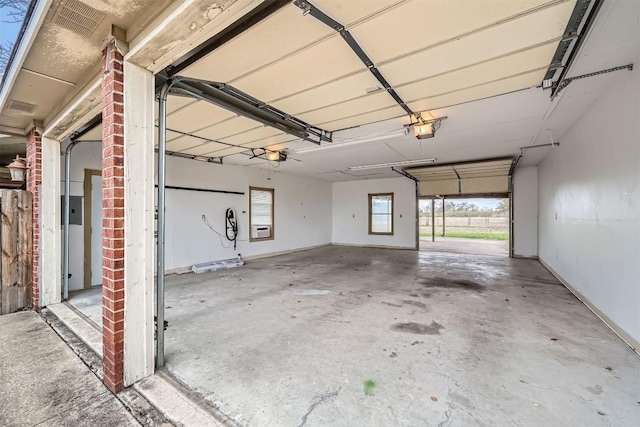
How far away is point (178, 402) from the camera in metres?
1.77

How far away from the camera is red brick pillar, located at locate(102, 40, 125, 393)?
188 centimetres

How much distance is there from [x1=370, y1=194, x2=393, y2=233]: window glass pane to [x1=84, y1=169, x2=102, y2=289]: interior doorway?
830 centimetres

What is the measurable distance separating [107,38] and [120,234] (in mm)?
1420

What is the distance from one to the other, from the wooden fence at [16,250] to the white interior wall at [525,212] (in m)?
10.7

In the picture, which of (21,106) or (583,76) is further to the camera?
(21,106)

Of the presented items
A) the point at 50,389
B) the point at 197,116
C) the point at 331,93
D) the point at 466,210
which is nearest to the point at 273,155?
the point at 197,116

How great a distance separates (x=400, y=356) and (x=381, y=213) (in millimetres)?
8281

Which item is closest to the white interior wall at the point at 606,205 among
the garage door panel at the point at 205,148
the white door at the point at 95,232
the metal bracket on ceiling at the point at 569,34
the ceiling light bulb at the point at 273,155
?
the metal bracket on ceiling at the point at 569,34

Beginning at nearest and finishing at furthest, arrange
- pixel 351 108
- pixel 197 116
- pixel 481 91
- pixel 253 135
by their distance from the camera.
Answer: pixel 481 91
pixel 351 108
pixel 197 116
pixel 253 135

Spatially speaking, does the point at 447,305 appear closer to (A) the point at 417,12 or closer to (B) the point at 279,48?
(A) the point at 417,12

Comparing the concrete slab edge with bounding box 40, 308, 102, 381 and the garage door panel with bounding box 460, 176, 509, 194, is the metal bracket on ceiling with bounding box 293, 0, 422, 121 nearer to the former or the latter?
the concrete slab edge with bounding box 40, 308, 102, 381

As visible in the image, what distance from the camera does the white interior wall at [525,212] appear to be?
25.1 ft

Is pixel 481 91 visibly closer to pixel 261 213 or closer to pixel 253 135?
pixel 253 135

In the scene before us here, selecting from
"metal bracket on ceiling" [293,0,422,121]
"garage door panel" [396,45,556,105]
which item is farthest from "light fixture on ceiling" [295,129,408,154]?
"metal bracket on ceiling" [293,0,422,121]
